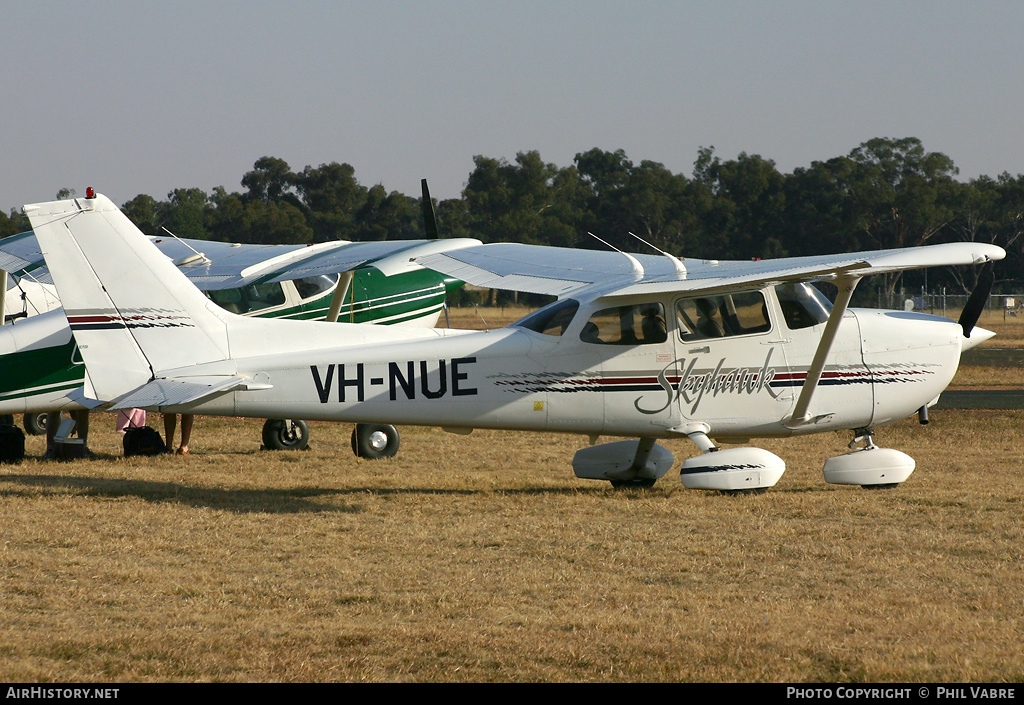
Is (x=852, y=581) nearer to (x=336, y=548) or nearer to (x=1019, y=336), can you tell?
(x=336, y=548)

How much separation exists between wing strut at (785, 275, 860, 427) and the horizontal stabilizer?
4.84 m

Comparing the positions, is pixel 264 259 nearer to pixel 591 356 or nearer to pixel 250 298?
pixel 250 298

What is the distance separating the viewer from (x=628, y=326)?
9.40 metres

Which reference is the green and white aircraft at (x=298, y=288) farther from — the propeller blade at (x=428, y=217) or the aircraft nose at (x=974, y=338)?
the aircraft nose at (x=974, y=338)

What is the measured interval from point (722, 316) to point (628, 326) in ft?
2.84

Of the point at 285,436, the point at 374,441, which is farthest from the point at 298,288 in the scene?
the point at 374,441

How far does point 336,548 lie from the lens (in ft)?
24.7

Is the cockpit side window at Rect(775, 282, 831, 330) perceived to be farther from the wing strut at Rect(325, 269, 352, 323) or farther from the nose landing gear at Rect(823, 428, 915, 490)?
the wing strut at Rect(325, 269, 352, 323)

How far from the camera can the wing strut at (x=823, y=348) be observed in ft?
28.7

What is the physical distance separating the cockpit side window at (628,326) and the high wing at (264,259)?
2.99 metres

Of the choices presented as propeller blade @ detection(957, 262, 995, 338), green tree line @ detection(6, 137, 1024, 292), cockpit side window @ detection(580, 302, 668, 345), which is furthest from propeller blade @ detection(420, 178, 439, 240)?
green tree line @ detection(6, 137, 1024, 292)

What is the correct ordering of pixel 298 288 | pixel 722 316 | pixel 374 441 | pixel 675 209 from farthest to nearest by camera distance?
pixel 675 209
pixel 298 288
pixel 374 441
pixel 722 316

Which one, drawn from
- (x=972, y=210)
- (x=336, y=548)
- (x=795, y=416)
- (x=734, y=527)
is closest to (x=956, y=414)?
(x=795, y=416)
